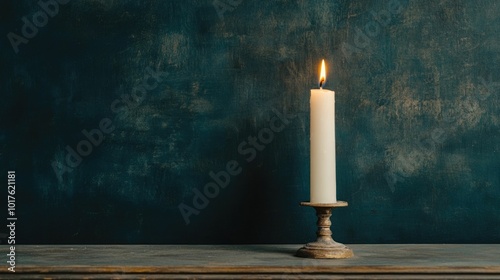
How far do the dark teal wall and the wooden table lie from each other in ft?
0.37

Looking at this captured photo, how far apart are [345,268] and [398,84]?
0.54m

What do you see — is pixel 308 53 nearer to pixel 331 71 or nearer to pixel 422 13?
pixel 331 71

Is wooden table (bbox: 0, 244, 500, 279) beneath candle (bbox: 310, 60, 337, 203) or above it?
beneath

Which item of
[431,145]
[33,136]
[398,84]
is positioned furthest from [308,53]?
[33,136]

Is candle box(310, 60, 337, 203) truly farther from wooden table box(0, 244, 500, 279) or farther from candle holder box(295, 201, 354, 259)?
wooden table box(0, 244, 500, 279)

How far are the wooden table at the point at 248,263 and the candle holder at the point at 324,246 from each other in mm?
25

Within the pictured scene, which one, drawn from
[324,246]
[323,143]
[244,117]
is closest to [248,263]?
[324,246]

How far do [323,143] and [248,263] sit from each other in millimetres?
269

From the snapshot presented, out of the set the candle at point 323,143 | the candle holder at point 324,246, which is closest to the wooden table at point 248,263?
the candle holder at point 324,246

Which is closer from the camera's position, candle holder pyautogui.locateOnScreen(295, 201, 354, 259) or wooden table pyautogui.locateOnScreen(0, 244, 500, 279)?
wooden table pyautogui.locateOnScreen(0, 244, 500, 279)

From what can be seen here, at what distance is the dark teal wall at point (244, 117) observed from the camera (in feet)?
4.54

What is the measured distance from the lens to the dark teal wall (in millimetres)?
1383

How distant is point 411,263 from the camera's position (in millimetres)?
1058

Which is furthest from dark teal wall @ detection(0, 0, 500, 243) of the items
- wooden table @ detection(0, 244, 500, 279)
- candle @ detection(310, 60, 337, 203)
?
candle @ detection(310, 60, 337, 203)
